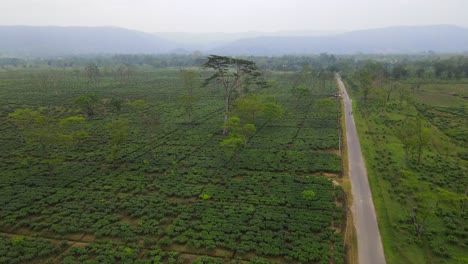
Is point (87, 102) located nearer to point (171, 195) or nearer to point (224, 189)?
point (171, 195)

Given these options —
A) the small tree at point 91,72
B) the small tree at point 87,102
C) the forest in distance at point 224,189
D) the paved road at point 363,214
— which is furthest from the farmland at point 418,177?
the small tree at point 91,72

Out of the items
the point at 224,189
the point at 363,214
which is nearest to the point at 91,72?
the point at 224,189

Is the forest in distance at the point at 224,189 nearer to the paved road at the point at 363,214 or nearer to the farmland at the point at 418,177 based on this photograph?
the farmland at the point at 418,177

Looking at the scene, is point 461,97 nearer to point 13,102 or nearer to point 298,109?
point 298,109

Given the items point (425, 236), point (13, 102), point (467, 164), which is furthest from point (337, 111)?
point (13, 102)

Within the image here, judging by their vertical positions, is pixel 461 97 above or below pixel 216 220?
above
